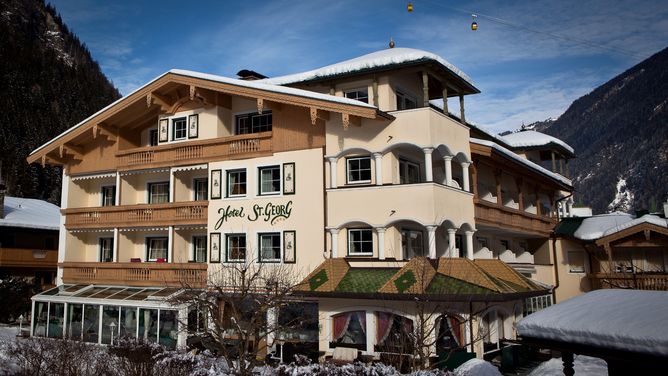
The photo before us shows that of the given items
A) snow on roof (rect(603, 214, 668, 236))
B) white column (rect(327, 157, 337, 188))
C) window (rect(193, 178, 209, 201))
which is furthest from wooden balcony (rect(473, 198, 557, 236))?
window (rect(193, 178, 209, 201))

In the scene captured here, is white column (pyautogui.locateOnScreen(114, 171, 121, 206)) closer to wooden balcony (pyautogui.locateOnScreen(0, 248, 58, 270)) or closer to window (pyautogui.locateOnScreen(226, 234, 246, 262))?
window (pyautogui.locateOnScreen(226, 234, 246, 262))

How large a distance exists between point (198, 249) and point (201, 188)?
317 centimetres

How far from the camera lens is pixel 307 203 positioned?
83.9 feet

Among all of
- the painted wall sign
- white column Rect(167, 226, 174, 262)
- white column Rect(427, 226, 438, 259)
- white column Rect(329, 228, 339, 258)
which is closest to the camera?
white column Rect(427, 226, 438, 259)

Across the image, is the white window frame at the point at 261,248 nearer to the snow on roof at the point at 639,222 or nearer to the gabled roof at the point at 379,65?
the gabled roof at the point at 379,65

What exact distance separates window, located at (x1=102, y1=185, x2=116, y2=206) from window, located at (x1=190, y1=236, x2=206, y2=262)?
651 cm

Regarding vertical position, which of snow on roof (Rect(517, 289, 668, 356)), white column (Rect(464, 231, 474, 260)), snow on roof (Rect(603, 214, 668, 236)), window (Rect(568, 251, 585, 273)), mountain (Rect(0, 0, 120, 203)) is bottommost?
snow on roof (Rect(517, 289, 668, 356))

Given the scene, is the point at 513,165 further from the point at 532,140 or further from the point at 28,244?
the point at 28,244

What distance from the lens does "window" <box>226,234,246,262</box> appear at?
27.0 m

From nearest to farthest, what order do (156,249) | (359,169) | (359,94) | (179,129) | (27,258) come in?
(359,169) < (359,94) < (179,129) < (156,249) < (27,258)

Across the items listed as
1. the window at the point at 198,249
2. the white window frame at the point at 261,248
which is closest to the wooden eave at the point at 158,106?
the white window frame at the point at 261,248

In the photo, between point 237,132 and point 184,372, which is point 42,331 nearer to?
point 237,132

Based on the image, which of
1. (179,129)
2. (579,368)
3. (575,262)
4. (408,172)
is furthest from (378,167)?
(575,262)

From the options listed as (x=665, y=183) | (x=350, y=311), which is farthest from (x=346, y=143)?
(x=665, y=183)
